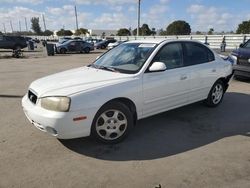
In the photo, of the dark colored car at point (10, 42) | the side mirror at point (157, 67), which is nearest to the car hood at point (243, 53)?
the side mirror at point (157, 67)

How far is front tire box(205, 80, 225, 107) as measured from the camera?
6.22 metres

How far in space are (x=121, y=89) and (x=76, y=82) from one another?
71cm

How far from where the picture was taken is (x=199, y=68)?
18.5 feet

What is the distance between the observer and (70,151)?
421 centimetres

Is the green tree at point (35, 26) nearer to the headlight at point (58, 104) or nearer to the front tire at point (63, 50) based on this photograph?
the front tire at point (63, 50)

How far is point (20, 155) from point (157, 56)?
8.96 ft

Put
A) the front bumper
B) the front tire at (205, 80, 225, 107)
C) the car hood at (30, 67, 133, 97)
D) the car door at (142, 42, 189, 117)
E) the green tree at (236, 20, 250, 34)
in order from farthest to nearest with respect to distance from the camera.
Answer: the green tree at (236, 20, 250, 34)
the front tire at (205, 80, 225, 107)
the car door at (142, 42, 189, 117)
the car hood at (30, 67, 133, 97)
the front bumper

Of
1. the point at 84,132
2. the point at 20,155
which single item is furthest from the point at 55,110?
the point at 20,155

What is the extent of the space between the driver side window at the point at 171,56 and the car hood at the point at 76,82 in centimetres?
82

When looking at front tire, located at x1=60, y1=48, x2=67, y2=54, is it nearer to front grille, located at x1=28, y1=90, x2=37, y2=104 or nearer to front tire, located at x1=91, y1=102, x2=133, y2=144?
front grille, located at x1=28, y1=90, x2=37, y2=104

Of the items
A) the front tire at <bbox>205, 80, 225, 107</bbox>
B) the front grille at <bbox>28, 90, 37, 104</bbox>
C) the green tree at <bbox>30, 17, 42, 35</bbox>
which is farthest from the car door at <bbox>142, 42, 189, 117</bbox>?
the green tree at <bbox>30, 17, 42, 35</bbox>

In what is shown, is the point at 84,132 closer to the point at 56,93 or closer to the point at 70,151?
the point at 70,151

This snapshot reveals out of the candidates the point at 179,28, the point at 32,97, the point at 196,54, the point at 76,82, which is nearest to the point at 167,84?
the point at 196,54

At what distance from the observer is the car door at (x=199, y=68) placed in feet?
18.1
